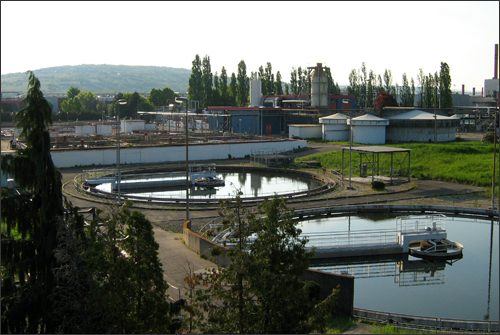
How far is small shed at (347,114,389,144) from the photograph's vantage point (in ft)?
171

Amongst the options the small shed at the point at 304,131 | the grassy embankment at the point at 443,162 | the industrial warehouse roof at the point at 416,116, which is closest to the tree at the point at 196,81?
the small shed at the point at 304,131

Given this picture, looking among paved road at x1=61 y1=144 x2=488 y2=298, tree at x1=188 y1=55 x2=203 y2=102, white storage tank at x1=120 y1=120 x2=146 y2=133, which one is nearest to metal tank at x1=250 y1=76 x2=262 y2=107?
white storage tank at x1=120 y1=120 x2=146 y2=133

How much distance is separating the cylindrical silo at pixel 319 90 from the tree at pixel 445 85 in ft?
65.4

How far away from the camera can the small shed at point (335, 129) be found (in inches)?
2188

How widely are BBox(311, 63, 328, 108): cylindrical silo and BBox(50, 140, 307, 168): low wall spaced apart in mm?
17460

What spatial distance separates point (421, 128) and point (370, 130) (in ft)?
18.1

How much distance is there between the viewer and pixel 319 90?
66.8 m

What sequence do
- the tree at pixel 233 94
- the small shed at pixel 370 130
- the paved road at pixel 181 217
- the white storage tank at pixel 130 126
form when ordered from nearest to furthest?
the paved road at pixel 181 217, the small shed at pixel 370 130, the white storage tank at pixel 130 126, the tree at pixel 233 94

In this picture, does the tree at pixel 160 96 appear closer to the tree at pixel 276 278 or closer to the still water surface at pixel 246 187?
the still water surface at pixel 246 187

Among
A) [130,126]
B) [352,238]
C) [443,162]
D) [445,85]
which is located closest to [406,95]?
[445,85]

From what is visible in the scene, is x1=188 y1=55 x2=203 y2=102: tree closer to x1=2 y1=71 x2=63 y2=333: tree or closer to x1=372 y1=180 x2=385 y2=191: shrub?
x1=372 y1=180 x2=385 y2=191: shrub

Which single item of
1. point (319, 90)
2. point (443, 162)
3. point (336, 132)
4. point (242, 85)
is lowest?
point (443, 162)

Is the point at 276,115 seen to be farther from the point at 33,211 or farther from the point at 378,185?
the point at 33,211

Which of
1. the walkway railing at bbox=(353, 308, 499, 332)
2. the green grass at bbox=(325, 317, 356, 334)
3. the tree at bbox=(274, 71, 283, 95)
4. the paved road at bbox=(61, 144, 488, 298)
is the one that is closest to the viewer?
the green grass at bbox=(325, 317, 356, 334)
